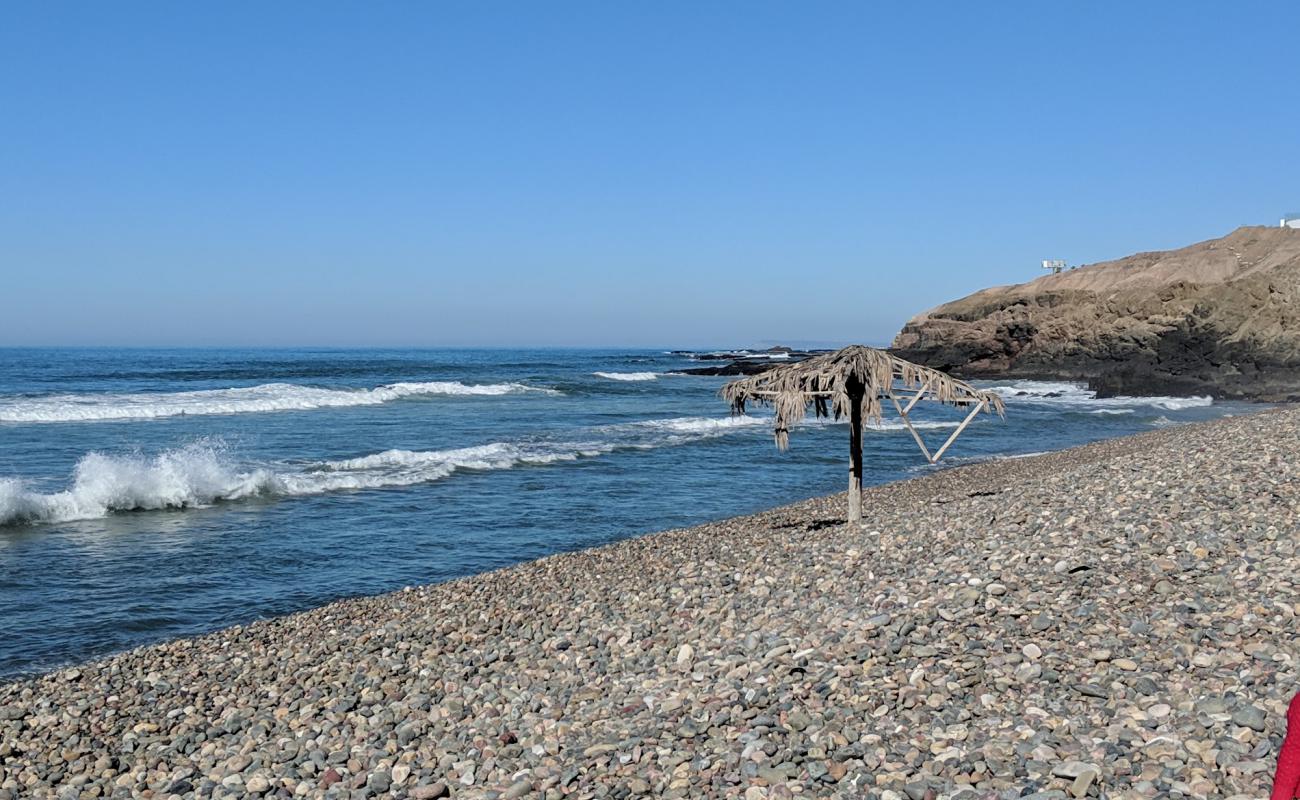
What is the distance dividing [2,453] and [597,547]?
19112 mm

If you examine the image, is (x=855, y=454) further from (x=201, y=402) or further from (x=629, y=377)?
(x=629, y=377)

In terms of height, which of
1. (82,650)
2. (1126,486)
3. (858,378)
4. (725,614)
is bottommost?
(82,650)

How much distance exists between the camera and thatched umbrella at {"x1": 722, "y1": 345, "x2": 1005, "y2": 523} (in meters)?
11.9

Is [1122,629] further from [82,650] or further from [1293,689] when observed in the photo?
[82,650]

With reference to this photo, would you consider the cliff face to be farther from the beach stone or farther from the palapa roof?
the beach stone

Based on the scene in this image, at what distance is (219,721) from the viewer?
6984mm

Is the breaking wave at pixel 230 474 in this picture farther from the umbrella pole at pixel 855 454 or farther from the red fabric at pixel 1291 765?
the red fabric at pixel 1291 765

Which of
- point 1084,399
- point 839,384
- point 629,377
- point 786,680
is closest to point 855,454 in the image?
point 839,384

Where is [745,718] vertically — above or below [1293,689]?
below

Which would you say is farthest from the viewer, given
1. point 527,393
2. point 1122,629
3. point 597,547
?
point 527,393

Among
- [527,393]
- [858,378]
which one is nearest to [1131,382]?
[527,393]

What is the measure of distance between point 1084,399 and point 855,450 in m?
35.6

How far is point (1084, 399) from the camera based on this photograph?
43562mm

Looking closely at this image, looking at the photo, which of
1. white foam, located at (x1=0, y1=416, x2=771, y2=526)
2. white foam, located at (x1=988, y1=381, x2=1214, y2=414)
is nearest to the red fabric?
white foam, located at (x1=0, y1=416, x2=771, y2=526)
